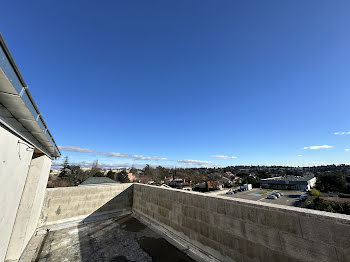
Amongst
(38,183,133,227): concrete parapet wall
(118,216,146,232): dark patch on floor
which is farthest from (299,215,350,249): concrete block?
(38,183,133,227): concrete parapet wall

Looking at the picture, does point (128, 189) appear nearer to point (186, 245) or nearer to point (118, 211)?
point (118, 211)

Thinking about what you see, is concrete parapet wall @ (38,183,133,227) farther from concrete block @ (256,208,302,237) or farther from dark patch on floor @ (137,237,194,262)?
concrete block @ (256,208,302,237)

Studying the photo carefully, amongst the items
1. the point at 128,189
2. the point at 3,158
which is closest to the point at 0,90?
the point at 3,158

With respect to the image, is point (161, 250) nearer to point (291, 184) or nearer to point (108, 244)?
point (108, 244)

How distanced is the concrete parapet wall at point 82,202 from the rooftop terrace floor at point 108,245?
0.60 metres

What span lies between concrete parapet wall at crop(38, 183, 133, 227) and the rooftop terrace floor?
23.5 inches

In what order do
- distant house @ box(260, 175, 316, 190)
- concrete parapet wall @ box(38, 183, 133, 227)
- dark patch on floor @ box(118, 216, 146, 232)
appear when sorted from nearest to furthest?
dark patch on floor @ box(118, 216, 146, 232) < concrete parapet wall @ box(38, 183, 133, 227) < distant house @ box(260, 175, 316, 190)

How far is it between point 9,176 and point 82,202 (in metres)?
3.96

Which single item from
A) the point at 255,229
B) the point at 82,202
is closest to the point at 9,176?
the point at 255,229

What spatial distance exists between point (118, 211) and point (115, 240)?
2.26 meters

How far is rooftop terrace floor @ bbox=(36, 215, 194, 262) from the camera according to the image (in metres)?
2.88

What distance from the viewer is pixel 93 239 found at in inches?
144

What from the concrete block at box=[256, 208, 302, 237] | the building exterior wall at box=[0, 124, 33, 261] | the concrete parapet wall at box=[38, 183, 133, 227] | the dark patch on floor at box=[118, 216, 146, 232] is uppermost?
the building exterior wall at box=[0, 124, 33, 261]

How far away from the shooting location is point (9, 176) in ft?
6.21
